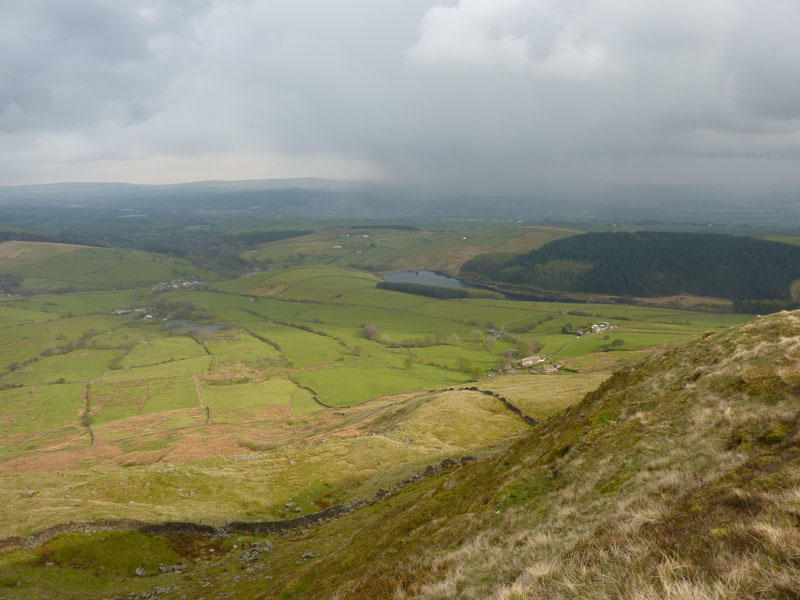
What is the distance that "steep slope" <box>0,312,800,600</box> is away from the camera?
30.2 ft

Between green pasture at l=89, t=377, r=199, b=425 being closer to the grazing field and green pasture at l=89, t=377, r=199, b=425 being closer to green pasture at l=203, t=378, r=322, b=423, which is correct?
the grazing field

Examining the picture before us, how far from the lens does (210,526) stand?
43094 millimetres

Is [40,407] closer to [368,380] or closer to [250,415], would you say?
[250,415]

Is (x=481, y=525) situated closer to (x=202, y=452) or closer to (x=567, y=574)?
(x=567, y=574)

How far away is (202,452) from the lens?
85188 mm

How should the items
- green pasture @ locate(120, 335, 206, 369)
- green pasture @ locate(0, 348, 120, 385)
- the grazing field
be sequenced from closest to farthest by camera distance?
1. the grazing field
2. green pasture @ locate(0, 348, 120, 385)
3. green pasture @ locate(120, 335, 206, 369)

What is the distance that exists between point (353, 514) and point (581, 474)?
30883mm

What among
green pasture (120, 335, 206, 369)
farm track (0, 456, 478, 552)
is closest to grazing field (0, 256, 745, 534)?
green pasture (120, 335, 206, 369)

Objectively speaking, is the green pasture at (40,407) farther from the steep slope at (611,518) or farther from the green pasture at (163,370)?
the steep slope at (611,518)

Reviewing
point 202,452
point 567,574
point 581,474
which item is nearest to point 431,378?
point 202,452

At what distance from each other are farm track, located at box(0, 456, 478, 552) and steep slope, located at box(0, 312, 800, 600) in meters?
1.43

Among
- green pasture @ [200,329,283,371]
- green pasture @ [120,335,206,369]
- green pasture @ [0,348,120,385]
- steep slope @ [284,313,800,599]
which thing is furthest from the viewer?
green pasture @ [120,335,206,369]

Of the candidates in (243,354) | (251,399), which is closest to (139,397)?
(251,399)

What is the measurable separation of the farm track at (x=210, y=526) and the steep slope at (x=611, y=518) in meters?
1.43
